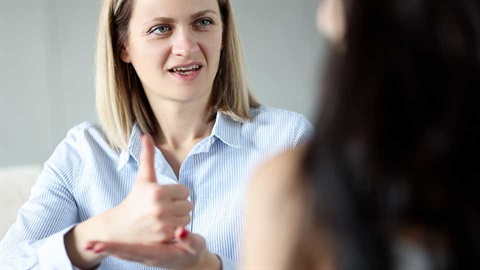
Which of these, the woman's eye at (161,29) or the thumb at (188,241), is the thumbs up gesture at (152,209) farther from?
the woman's eye at (161,29)

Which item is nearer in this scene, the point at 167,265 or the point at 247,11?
the point at 167,265

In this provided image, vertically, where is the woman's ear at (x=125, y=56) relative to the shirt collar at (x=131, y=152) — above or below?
above

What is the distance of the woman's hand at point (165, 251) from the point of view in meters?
1.17

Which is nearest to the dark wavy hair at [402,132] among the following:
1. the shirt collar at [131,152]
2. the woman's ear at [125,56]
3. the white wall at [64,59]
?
the shirt collar at [131,152]

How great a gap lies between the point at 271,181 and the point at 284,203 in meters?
0.03

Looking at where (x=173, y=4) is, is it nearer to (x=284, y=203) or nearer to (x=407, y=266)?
(x=284, y=203)

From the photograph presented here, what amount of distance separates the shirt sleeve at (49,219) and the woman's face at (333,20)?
87cm

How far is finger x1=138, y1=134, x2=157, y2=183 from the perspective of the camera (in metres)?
1.23

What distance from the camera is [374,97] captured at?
677mm

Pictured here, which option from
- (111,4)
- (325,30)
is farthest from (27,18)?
(325,30)

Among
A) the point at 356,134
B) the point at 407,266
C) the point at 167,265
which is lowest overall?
the point at 167,265

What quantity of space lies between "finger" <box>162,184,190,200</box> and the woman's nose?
0.54 metres

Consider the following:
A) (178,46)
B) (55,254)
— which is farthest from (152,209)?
(178,46)

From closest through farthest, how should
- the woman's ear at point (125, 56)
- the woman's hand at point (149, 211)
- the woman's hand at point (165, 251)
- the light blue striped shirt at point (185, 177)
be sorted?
the woman's hand at point (165, 251) → the woman's hand at point (149, 211) → the light blue striped shirt at point (185, 177) → the woman's ear at point (125, 56)
